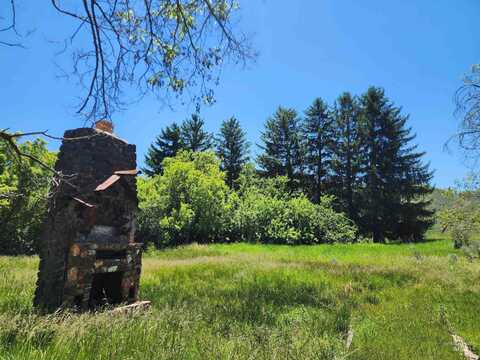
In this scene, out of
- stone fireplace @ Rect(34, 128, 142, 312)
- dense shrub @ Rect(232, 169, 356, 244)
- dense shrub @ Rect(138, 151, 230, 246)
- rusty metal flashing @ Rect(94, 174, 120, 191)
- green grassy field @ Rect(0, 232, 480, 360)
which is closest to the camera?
green grassy field @ Rect(0, 232, 480, 360)

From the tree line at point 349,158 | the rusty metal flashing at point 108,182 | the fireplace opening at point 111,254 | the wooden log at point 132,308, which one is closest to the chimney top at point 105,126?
the rusty metal flashing at point 108,182

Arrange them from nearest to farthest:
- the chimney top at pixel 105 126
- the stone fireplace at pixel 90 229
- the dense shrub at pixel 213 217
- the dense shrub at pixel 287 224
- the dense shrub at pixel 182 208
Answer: the stone fireplace at pixel 90 229 < the chimney top at pixel 105 126 < the dense shrub at pixel 182 208 < the dense shrub at pixel 213 217 < the dense shrub at pixel 287 224

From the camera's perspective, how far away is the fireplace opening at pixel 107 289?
24.9ft

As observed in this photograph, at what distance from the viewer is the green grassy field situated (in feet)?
14.0

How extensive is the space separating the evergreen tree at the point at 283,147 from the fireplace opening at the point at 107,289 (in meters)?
42.8

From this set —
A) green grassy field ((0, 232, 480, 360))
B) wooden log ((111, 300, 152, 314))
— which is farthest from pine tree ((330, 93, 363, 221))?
wooden log ((111, 300, 152, 314))

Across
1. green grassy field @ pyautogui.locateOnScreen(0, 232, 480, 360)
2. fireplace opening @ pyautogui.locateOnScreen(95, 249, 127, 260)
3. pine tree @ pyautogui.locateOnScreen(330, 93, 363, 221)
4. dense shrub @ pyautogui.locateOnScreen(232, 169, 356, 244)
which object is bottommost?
green grassy field @ pyautogui.locateOnScreen(0, 232, 480, 360)

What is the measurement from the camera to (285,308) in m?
8.28

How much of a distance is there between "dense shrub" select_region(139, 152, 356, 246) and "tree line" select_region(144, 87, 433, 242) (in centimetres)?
1001

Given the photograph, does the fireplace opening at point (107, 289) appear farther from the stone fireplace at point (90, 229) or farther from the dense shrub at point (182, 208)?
the dense shrub at point (182, 208)

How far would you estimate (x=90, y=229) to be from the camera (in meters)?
6.68

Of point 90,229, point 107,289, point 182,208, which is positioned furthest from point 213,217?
point 90,229

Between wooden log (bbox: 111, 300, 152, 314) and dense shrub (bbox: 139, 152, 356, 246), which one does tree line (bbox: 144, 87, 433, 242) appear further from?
wooden log (bbox: 111, 300, 152, 314)

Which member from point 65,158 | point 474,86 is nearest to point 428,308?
point 474,86
